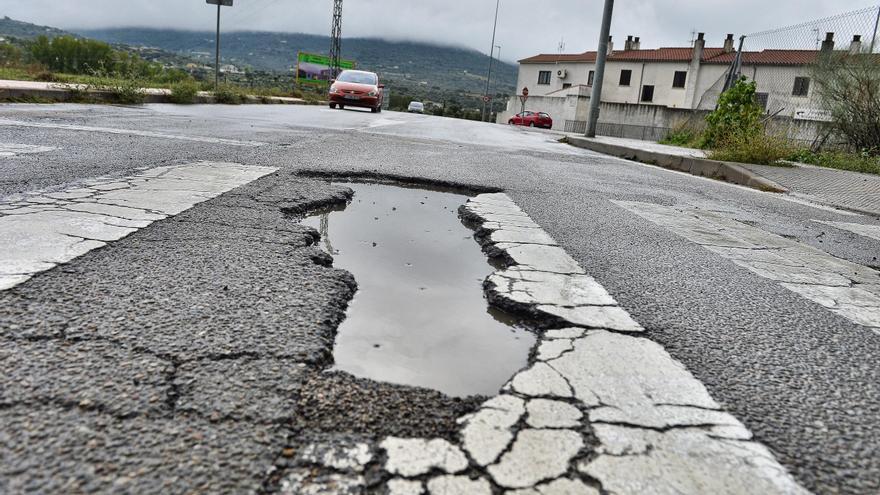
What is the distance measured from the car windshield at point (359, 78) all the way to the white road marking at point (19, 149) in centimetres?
1623

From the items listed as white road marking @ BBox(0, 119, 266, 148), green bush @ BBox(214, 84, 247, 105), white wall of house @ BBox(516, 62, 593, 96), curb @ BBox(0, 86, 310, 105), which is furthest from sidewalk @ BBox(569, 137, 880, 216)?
white wall of house @ BBox(516, 62, 593, 96)

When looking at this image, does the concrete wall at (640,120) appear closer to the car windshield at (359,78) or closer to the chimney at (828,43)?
the chimney at (828,43)

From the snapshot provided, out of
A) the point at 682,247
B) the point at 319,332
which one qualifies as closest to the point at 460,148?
the point at 682,247

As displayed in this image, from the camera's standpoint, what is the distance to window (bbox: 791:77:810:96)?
14180 mm

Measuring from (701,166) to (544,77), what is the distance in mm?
51305

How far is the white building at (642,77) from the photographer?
103 feet

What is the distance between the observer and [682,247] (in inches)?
142

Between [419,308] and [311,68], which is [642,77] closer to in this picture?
[311,68]

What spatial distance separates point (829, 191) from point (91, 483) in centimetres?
855

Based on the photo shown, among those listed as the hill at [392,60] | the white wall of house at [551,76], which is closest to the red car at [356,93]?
the white wall of house at [551,76]

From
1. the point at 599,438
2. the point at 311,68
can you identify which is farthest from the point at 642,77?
the point at 599,438

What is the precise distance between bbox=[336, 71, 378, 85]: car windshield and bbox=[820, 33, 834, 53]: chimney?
46.0 feet

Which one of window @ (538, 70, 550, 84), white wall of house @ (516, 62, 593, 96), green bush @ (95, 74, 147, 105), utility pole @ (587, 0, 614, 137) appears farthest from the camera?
window @ (538, 70, 550, 84)

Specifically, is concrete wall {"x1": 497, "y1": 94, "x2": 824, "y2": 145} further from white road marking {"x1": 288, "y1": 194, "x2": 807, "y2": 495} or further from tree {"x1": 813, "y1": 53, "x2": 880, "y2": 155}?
white road marking {"x1": 288, "y1": 194, "x2": 807, "y2": 495}
